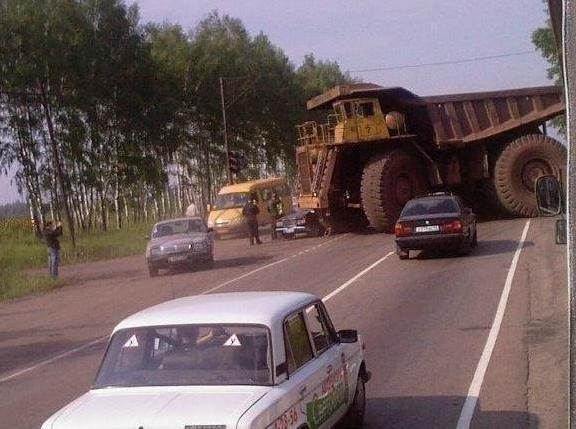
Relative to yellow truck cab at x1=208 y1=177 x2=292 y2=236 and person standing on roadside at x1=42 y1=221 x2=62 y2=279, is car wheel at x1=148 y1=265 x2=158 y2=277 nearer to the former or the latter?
person standing on roadside at x1=42 y1=221 x2=62 y2=279

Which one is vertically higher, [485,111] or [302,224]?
[485,111]

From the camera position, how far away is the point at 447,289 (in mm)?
18078

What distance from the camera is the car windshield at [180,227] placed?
28812 millimetres

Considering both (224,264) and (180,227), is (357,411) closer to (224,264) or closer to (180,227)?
(224,264)

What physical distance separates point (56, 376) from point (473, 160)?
23.0m

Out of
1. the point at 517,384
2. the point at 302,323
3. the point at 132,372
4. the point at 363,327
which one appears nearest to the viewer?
the point at 132,372

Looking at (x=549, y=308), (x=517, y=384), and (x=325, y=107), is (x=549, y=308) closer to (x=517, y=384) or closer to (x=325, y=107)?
(x=517, y=384)

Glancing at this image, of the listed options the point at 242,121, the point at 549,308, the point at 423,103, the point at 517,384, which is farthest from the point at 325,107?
the point at 242,121

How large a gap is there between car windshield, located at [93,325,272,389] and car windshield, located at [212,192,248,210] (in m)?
36.3

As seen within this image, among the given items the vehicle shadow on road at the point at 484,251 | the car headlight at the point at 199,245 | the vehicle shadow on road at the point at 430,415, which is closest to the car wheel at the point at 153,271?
the car headlight at the point at 199,245

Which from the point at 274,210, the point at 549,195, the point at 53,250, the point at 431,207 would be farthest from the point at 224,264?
the point at 549,195

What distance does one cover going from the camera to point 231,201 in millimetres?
43875

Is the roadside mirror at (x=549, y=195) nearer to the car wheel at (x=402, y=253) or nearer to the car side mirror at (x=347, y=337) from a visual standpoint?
the car side mirror at (x=347, y=337)

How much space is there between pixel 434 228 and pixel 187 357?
1711cm
